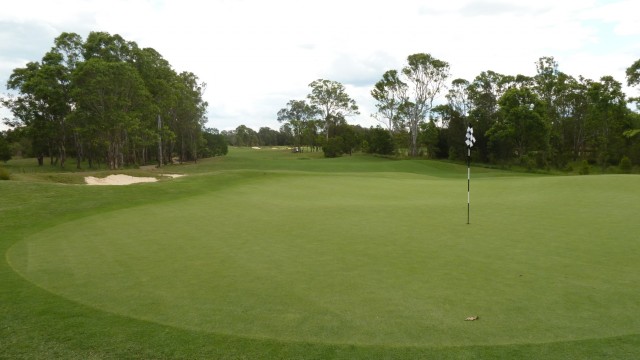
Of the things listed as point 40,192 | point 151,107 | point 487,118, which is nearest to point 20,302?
point 40,192

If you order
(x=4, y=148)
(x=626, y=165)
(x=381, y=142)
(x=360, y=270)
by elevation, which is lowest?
(x=360, y=270)

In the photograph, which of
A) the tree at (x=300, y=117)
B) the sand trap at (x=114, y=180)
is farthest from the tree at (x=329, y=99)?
the sand trap at (x=114, y=180)

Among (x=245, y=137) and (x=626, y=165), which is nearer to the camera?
(x=626, y=165)

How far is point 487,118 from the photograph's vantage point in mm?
54625

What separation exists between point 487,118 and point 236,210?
1919 inches

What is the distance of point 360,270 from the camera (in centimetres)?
696

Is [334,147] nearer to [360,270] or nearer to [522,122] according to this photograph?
[522,122]

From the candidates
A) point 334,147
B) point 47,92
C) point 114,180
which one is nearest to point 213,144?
point 334,147

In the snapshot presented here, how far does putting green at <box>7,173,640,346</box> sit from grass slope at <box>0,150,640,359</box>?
0.03 m

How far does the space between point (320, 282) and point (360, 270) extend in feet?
3.20

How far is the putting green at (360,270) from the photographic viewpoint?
15.7 ft

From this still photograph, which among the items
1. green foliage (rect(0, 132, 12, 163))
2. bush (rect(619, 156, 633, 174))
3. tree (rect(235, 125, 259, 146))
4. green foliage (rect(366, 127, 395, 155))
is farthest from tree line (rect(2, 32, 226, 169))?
tree (rect(235, 125, 259, 146))

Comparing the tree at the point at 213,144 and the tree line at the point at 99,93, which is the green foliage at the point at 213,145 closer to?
the tree at the point at 213,144

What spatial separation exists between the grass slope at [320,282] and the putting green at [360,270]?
0.03 meters
